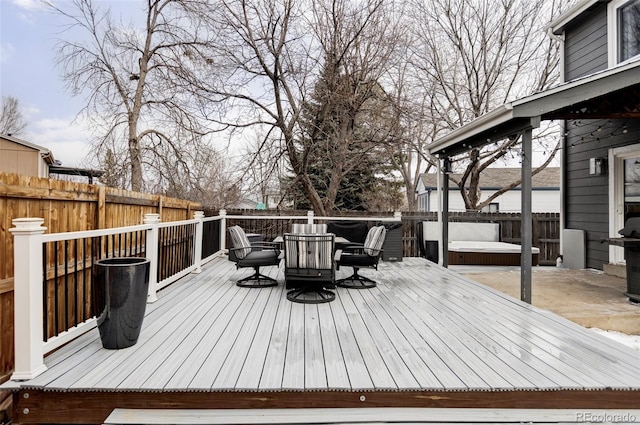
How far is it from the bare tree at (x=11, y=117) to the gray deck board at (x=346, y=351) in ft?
63.3

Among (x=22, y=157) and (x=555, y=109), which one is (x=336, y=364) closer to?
(x=555, y=109)

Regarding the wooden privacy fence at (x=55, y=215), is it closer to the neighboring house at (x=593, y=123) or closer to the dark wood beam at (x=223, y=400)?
the dark wood beam at (x=223, y=400)

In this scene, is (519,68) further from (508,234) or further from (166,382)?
(166,382)

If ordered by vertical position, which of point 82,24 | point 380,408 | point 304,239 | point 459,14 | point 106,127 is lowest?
point 380,408

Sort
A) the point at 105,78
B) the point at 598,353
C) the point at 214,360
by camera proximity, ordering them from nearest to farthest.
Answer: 1. the point at 214,360
2. the point at 598,353
3. the point at 105,78

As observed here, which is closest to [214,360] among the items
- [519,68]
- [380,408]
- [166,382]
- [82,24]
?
[166,382]

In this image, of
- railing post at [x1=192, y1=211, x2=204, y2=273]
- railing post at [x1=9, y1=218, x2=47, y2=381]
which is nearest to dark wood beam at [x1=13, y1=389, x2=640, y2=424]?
railing post at [x1=9, y1=218, x2=47, y2=381]

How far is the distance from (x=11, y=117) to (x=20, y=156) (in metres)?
10.4

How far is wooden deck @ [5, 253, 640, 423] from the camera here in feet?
6.68

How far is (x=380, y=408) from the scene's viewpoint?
2057 mm

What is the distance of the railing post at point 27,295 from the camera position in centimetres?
204

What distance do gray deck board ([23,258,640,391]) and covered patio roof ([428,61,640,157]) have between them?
221 centimetres

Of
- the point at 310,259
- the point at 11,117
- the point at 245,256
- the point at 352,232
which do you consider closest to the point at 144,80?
the point at 352,232

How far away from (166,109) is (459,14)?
8736mm
